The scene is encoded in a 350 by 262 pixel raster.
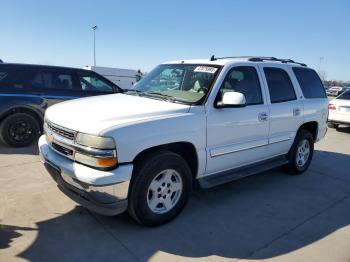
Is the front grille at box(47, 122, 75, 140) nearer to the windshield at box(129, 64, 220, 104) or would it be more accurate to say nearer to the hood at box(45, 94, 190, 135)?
the hood at box(45, 94, 190, 135)

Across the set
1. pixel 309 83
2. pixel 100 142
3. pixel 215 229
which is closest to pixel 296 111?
pixel 309 83

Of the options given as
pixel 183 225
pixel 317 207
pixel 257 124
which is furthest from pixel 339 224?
pixel 183 225

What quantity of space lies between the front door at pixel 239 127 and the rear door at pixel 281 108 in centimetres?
20

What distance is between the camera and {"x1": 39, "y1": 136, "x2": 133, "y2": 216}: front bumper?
315 cm

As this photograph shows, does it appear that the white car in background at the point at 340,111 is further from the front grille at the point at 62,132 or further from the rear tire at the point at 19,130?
the front grille at the point at 62,132

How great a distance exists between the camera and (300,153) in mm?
6004

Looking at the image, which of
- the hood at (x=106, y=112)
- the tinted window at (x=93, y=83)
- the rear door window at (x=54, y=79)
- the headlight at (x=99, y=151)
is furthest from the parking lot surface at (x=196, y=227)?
the tinted window at (x=93, y=83)

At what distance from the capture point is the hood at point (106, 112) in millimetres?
3300

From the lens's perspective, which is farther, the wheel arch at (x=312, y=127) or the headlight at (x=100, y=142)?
the wheel arch at (x=312, y=127)

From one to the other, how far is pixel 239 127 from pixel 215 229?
136 centimetres

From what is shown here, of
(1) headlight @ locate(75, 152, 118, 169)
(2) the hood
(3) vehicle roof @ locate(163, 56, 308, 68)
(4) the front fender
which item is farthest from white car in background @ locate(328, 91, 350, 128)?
(1) headlight @ locate(75, 152, 118, 169)

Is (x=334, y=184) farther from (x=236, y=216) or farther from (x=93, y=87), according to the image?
(x=93, y=87)

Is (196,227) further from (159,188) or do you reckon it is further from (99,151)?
(99,151)

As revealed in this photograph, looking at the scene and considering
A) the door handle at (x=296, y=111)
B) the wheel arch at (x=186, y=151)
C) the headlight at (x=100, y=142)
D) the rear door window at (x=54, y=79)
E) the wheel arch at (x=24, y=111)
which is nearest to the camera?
the headlight at (x=100, y=142)
